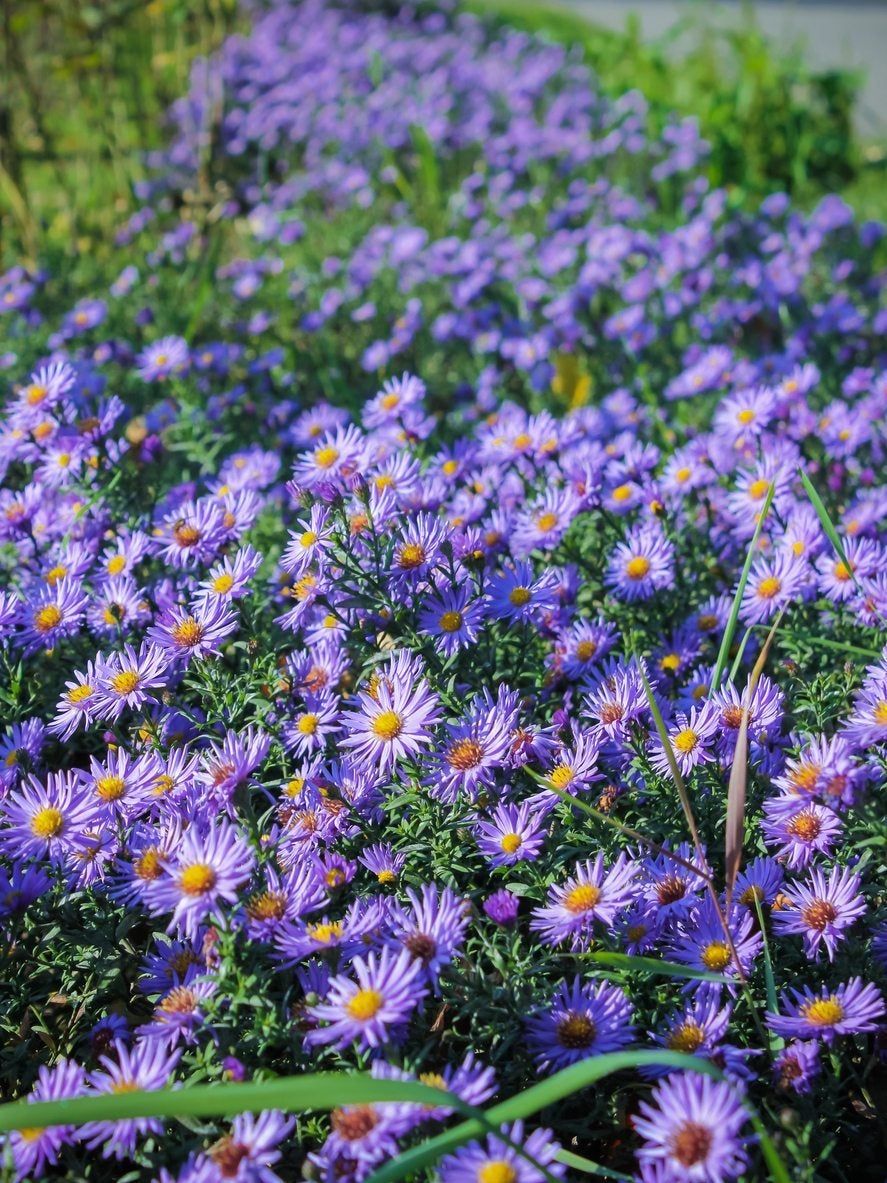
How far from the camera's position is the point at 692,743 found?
2.04 metres

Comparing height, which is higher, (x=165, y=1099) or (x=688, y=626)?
(x=688, y=626)

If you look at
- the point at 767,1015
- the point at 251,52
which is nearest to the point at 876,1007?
the point at 767,1015

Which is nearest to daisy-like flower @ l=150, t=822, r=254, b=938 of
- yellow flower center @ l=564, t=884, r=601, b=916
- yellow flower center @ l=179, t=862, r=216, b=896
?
yellow flower center @ l=179, t=862, r=216, b=896

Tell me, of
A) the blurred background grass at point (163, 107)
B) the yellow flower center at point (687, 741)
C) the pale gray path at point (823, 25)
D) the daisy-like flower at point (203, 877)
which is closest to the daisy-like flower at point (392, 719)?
the daisy-like flower at point (203, 877)

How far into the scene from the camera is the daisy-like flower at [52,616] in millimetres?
2400

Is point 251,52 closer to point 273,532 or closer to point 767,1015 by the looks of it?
point 273,532

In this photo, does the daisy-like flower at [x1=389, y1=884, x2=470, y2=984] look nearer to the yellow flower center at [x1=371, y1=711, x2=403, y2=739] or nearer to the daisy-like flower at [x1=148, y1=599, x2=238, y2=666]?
the yellow flower center at [x1=371, y1=711, x2=403, y2=739]

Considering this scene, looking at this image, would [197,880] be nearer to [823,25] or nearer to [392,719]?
[392,719]

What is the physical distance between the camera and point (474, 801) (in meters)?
1.97

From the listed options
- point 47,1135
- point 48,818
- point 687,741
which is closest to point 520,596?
point 687,741

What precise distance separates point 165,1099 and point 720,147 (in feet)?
19.4

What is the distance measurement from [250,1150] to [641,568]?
147cm

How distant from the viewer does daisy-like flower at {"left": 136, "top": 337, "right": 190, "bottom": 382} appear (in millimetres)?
3775

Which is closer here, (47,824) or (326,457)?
(47,824)
